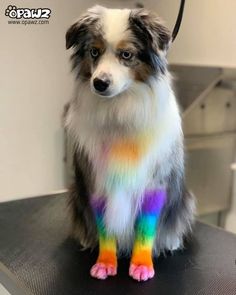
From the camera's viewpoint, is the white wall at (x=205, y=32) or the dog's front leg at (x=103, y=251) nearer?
the dog's front leg at (x=103, y=251)

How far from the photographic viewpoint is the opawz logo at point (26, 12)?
2.09m

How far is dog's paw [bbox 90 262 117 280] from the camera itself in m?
1.07

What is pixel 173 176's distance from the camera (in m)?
1.08

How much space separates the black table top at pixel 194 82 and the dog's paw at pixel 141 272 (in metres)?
1.06

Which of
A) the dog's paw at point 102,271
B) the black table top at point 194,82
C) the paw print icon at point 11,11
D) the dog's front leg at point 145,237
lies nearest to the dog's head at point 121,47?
the dog's front leg at point 145,237

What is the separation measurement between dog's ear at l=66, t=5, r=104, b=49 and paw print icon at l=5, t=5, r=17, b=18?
1.21 meters

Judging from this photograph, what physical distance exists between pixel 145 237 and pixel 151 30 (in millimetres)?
476

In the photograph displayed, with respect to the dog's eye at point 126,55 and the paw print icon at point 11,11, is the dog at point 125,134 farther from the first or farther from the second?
the paw print icon at point 11,11

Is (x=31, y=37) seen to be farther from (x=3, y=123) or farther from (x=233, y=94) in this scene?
(x=233, y=94)

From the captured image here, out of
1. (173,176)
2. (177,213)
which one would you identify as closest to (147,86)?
(173,176)

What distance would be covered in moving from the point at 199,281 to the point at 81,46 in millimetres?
610

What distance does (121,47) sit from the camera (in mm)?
915

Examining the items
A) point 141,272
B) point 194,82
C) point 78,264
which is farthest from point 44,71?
point 141,272

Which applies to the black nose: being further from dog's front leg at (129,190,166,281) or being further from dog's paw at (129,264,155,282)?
dog's paw at (129,264,155,282)
